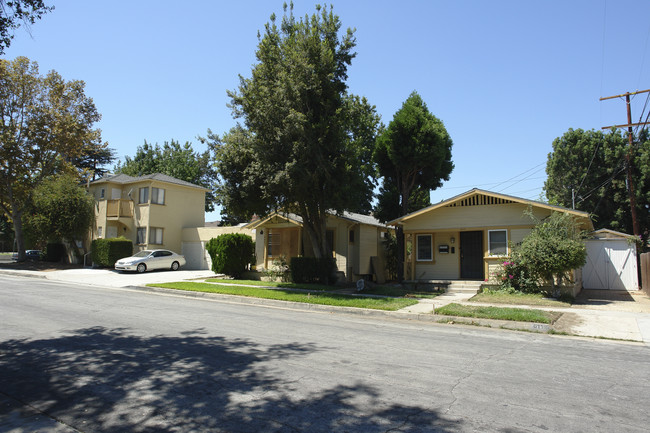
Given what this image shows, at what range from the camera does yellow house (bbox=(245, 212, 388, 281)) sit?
21547 mm

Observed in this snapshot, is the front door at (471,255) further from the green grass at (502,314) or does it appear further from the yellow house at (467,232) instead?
the green grass at (502,314)

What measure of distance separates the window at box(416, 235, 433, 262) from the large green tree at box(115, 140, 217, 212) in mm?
36809

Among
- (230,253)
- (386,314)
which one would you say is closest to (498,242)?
(386,314)

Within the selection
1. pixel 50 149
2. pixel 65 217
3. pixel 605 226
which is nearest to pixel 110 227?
pixel 65 217

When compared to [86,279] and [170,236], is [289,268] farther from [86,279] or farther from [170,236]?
[170,236]

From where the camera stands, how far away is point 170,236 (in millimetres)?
31969

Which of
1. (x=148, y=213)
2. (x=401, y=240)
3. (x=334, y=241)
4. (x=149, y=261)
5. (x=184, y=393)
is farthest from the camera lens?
(x=148, y=213)

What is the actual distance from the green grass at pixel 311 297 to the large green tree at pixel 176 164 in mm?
36436

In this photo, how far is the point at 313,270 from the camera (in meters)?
18.7

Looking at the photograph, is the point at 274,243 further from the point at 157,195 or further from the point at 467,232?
the point at 157,195

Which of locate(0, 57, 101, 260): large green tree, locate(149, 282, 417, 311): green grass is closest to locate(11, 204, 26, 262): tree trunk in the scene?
locate(0, 57, 101, 260): large green tree

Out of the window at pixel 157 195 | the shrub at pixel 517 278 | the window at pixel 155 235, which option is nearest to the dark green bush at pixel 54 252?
the window at pixel 155 235

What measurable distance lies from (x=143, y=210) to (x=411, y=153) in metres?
20.8

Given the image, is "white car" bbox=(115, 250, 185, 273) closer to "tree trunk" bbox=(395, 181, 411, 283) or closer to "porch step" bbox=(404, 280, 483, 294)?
"tree trunk" bbox=(395, 181, 411, 283)
